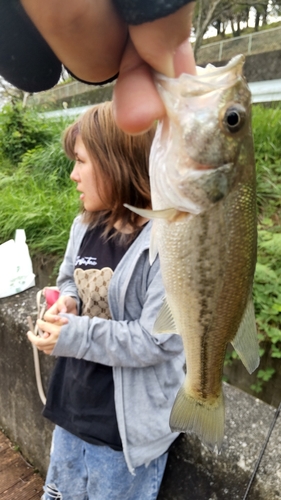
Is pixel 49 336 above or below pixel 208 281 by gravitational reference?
below

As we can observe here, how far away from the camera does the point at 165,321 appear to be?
1.30 meters

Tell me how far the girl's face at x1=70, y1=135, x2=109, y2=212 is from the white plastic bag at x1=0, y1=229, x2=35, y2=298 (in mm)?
913

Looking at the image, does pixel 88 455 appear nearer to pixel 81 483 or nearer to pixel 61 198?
pixel 81 483

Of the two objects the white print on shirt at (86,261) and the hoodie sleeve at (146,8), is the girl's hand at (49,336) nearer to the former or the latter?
the white print on shirt at (86,261)

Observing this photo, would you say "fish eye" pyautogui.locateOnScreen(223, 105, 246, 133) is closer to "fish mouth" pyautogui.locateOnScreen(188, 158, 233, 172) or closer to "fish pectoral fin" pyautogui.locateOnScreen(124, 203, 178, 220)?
"fish mouth" pyautogui.locateOnScreen(188, 158, 233, 172)

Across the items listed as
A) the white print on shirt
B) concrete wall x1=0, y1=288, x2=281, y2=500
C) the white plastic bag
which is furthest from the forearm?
the white plastic bag

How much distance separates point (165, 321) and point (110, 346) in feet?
1.72

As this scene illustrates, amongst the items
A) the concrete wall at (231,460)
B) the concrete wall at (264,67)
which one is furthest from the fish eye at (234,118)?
the concrete wall at (264,67)

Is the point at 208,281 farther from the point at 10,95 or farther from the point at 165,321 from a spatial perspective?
the point at 10,95

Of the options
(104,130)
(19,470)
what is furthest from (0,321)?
(104,130)

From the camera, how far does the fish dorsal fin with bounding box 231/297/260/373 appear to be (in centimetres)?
122

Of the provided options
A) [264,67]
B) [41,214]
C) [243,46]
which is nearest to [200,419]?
[41,214]

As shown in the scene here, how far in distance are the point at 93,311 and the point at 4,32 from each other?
1361 millimetres

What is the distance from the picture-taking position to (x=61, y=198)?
413 centimetres
